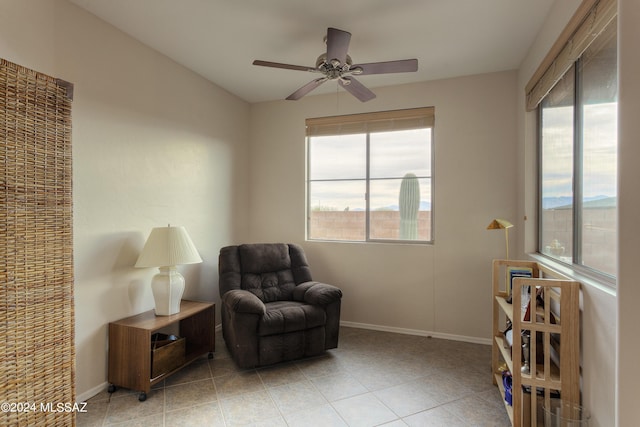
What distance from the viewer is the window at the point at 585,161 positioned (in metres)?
1.59

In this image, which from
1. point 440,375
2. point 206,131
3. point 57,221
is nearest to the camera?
point 57,221

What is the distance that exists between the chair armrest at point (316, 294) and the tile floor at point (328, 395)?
521 millimetres

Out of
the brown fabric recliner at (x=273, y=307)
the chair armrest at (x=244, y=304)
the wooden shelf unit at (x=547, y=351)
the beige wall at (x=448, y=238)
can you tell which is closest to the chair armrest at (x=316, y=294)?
the brown fabric recliner at (x=273, y=307)

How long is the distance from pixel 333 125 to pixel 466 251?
2030 millimetres

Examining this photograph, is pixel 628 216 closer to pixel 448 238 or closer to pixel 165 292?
pixel 448 238

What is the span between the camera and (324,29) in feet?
8.23

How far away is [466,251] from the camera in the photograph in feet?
11.1

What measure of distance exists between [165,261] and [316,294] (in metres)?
1.31

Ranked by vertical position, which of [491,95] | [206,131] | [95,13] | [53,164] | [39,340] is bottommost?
[39,340]

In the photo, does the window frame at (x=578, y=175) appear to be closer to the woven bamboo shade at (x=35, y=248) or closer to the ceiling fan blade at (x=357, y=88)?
the ceiling fan blade at (x=357, y=88)

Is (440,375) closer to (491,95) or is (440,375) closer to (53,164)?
(491,95)

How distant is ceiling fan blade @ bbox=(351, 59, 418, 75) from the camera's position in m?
2.25

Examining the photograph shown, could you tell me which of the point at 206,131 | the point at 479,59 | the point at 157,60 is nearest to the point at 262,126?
the point at 206,131

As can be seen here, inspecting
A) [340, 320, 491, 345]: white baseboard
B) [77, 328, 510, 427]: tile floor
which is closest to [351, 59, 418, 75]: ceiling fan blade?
[77, 328, 510, 427]: tile floor
